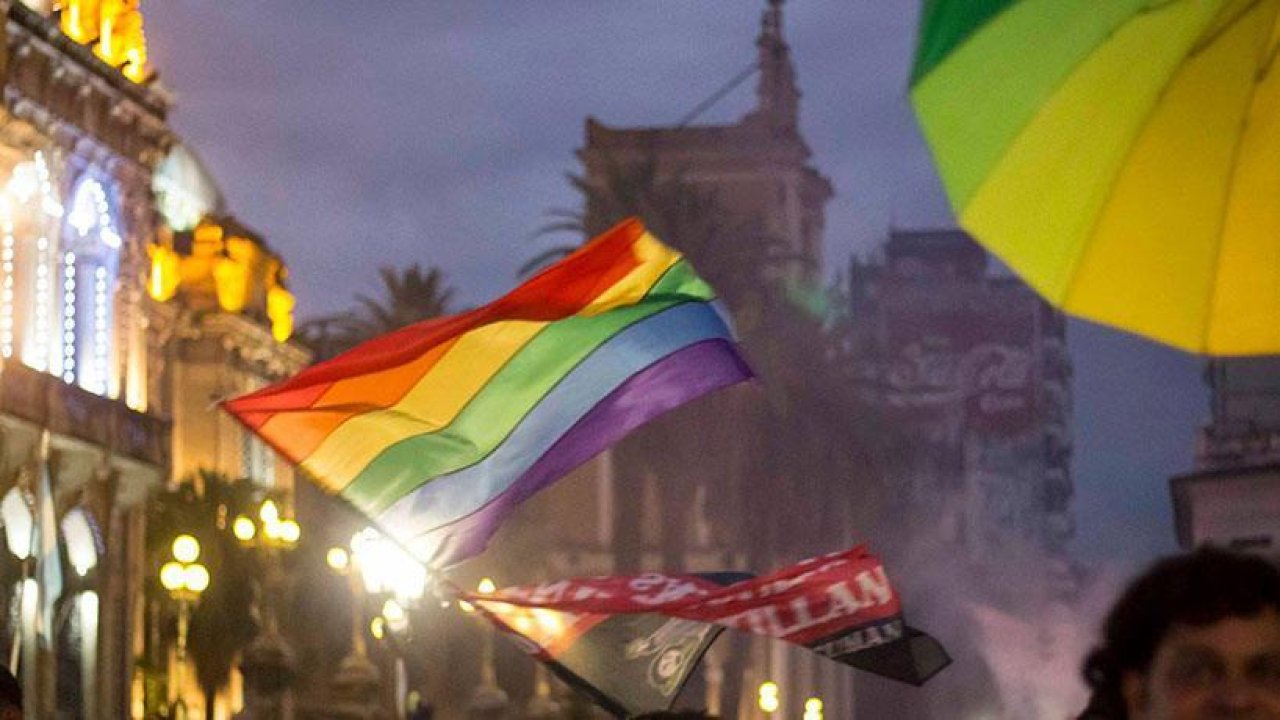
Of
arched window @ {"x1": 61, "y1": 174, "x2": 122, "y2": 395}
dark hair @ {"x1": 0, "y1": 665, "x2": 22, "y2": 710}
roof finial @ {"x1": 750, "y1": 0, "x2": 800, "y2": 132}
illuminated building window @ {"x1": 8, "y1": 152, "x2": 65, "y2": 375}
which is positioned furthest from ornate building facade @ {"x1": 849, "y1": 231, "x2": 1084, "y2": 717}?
dark hair @ {"x1": 0, "y1": 665, "x2": 22, "y2": 710}

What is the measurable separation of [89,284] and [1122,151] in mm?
47784

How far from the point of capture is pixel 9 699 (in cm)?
868

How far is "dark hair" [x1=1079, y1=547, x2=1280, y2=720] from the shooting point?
16.1 ft

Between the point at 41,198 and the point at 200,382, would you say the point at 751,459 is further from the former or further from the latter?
the point at 41,198

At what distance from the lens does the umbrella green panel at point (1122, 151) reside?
625 cm

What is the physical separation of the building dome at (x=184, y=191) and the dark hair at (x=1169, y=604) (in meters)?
65.6

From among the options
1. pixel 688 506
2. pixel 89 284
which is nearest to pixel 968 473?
pixel 688 506

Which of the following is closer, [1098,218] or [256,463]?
[1098,218]

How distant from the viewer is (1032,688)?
146m

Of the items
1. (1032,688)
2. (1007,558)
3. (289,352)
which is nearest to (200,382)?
(289,352)

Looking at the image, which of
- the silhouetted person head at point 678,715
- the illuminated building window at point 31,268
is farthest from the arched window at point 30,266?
the silhouetted person head at point 678,715

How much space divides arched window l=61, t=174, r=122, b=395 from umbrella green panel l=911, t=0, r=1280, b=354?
46.3m

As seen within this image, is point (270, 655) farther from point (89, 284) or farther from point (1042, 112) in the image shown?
point (1042, 112)

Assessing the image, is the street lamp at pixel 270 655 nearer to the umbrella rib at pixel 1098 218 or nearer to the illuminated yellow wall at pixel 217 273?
the illuminated yellow wall at pixel 217 273
